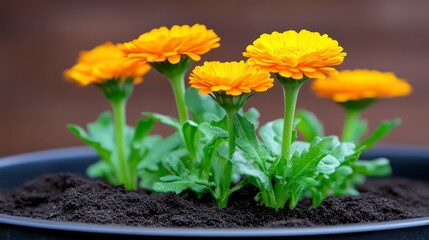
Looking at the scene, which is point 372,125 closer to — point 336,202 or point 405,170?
point 405,170

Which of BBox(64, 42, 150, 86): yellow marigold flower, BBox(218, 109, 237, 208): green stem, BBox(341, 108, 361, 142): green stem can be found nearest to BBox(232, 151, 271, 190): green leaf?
BBox(218, 109, 237, 208): green stem

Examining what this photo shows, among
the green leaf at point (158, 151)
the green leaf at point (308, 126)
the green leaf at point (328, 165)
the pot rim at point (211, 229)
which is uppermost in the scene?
the green leaf at point (308, 126)

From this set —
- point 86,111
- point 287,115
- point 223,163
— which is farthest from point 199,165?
point 86,111

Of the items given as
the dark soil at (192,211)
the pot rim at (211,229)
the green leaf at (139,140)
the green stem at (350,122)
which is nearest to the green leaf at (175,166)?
the dark soil at (192,211)

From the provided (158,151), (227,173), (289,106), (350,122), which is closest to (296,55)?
(289,106)

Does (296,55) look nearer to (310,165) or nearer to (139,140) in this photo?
(310,165)

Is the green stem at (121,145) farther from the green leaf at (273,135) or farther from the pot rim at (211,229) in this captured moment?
the pot rim at (211,229)
